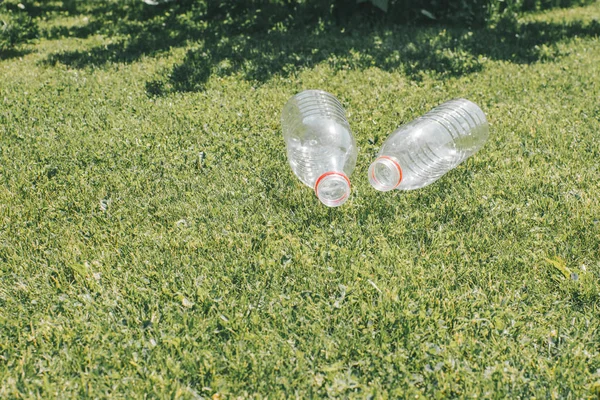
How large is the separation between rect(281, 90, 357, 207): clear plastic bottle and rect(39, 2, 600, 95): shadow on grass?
185 cm

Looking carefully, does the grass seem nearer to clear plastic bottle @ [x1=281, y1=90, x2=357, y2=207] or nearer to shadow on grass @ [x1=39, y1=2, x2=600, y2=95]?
clear plastic bottle @ [x1=281, y1=90, x2=357, y2=207]

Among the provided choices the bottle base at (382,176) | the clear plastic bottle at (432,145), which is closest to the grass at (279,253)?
the clear plastic bottle at (432,145)

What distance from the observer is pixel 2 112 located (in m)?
5.16

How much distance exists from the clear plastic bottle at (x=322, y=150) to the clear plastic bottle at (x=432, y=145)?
0.31 meters

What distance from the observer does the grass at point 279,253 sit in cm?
243

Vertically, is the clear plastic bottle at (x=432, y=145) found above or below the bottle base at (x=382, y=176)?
below

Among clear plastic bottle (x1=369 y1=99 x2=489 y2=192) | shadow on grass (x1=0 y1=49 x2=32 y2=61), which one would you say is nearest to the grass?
clear plastic bottle (x1=369 y1=99 x2=489 y2=192)

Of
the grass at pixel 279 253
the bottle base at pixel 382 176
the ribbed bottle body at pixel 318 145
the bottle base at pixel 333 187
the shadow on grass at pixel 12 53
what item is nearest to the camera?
the grass at pixel 279 253

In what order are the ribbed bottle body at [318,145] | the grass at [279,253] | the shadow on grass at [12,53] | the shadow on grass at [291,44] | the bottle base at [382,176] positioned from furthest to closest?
1. the shadow on grass at [12,53]
2. the shadow on grass at [291,44]
3. the ribbed bottle body at [318,145]
4. the bottle base at [382,176]
5. the grass at [279,253]

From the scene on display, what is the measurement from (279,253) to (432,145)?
1508 mm

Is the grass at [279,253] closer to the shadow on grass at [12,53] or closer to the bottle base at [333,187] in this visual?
the bottle base at [333,187]

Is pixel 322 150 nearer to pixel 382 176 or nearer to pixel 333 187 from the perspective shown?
pixel 382 176

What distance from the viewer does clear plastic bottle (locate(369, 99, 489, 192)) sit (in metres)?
3.62

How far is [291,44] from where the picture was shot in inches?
277
